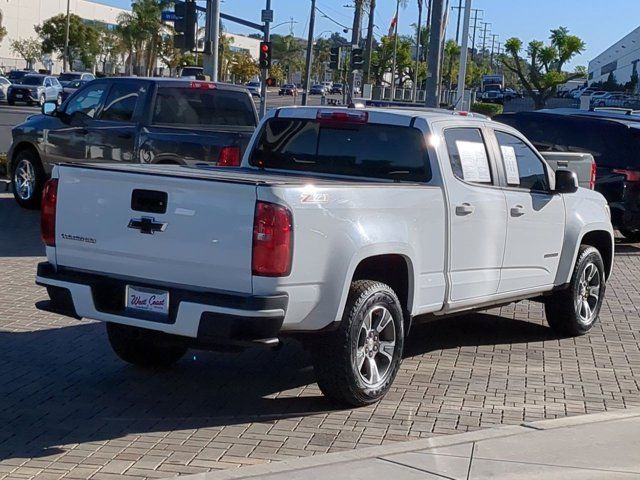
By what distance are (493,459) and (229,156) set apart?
7.98 meters

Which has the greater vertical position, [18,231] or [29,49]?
[29,49]

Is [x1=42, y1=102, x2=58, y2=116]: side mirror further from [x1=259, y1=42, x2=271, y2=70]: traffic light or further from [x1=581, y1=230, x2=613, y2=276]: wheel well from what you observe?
[x1=259, y1=42, x2=271, y2=70]: traffic light

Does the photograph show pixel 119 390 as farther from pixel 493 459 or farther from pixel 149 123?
pixel 149 123

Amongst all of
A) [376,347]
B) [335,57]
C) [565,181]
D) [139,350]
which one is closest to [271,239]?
[376,347]

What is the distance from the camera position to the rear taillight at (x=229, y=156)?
13.5 meters

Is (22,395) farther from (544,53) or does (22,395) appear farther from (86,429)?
(544,53)

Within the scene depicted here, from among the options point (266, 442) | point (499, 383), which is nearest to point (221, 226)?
point (266, 442)

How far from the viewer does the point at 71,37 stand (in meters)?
89.5

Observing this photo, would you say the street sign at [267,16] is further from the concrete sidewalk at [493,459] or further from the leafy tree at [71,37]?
the leafy tree at [71,37]

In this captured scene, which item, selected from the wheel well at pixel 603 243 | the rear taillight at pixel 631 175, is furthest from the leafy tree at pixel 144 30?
the wheel well at pixel 603 243

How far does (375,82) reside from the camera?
94.7 meters

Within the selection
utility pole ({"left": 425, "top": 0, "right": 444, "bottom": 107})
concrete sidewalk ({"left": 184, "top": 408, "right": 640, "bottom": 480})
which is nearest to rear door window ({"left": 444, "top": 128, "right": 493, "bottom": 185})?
concrete sidewalk ({"left": 184, "top": 408, "right": 640, "bottom": 480})

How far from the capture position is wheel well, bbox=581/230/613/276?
33.8 feet

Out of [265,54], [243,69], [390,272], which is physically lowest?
[243,69]
